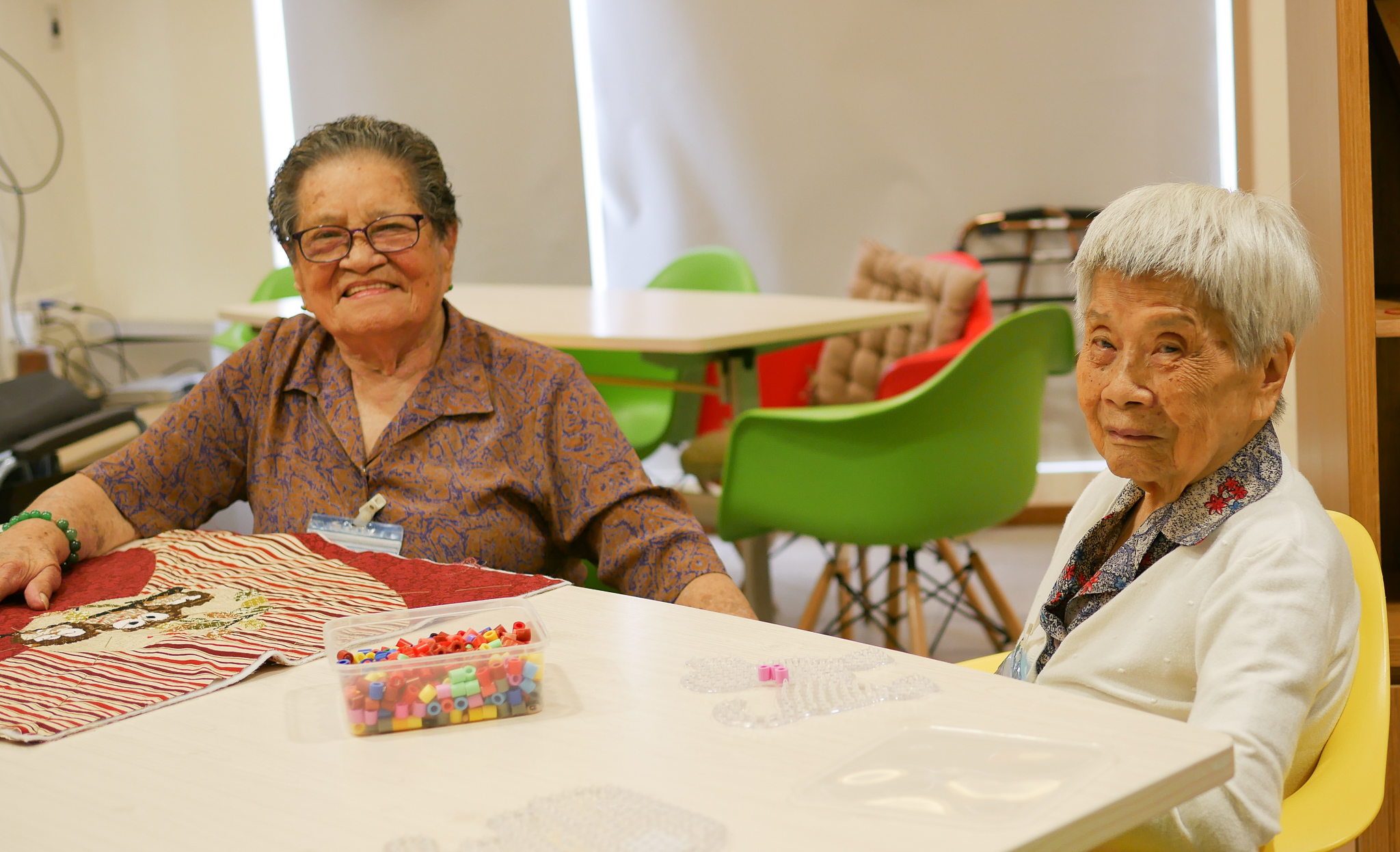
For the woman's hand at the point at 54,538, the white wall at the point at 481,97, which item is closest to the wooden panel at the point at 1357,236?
the woman's hand at the point at 54,538

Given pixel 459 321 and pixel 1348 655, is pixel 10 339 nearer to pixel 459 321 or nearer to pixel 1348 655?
pixel 459 321

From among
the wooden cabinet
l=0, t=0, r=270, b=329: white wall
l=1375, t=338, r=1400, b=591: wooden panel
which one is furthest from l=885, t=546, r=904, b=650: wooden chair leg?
l=0, t=0, r=270, b=329: white wall

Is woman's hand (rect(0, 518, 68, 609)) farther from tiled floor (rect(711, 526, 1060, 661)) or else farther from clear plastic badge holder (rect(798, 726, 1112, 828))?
tiled floor (rect(711, 526, 1060, 661))

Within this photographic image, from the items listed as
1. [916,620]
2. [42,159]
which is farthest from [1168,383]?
[42,159]

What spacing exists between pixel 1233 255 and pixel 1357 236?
696 mm

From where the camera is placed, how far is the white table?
2.78 metres

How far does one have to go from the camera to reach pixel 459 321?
1820mm

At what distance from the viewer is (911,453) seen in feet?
8.23

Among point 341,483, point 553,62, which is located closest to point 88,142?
point 553,62

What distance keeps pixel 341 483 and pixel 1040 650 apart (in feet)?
3.29

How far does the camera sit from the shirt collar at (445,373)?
5.65ft

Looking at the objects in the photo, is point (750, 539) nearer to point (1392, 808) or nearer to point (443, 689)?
point (1392, 808)

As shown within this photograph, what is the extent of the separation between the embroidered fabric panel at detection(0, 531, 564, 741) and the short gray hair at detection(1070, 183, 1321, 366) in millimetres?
730

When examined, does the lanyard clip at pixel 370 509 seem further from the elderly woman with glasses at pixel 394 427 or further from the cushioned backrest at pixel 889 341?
the cushioned backrest at pixel 889 341
